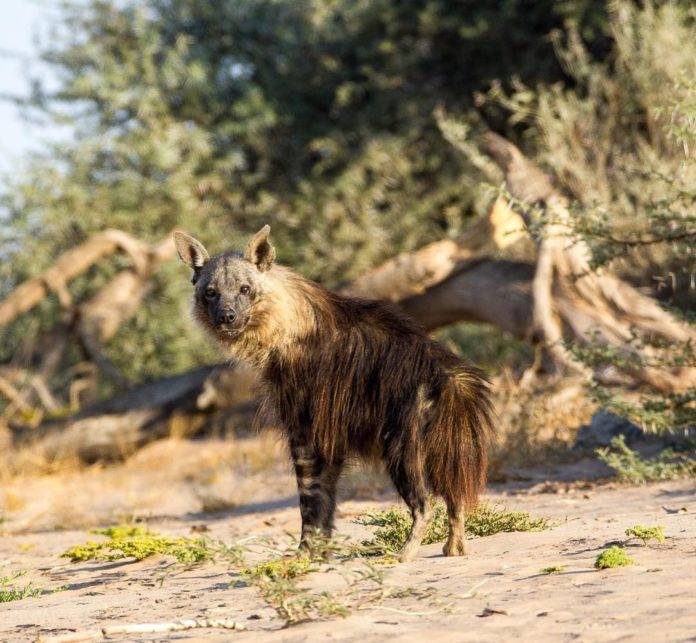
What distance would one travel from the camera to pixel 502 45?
15844 mm

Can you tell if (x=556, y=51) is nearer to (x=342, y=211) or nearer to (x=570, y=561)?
(x=342, y=211)

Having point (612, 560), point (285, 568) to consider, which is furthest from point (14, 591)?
point (612, 560)

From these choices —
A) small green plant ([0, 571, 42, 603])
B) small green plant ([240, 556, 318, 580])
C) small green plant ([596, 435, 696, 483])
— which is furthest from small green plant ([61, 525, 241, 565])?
small green plant ([596, 435, 696, 483])

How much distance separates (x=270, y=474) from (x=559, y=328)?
337 centimetres

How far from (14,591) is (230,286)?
209 centimetres

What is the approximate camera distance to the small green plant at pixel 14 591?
5762 mm

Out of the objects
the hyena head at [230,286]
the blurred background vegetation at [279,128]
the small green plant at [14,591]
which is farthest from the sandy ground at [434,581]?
the blurred background vegetation at [279,128]

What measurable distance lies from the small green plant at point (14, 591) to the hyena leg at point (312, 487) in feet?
4.95

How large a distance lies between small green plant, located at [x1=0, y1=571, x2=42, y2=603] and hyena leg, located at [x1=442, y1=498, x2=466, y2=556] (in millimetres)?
2261

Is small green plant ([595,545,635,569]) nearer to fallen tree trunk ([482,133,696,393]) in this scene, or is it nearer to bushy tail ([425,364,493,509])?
bushy tail ([425,364,493,509])

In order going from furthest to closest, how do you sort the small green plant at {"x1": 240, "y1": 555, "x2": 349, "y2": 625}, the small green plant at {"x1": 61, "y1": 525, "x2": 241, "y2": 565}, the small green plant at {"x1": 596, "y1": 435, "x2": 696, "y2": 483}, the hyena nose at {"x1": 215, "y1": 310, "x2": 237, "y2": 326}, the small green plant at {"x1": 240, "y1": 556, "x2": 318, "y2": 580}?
the small green plant at {"x1": 596, "y1": 435, "x2": 696, "y2": 483} < the hyena nose at {"x1": 215, "y1": 310, "x2": 237, "y2": 326} < the small green plant at {"x1": 61, "y1": 525, "x2": 241, "y2": 565} < the small green plant at {"x1": 240, "y1": 556, "x2": 318, "y2": 580} < the small green plant at {"x1": 240, "y1": 555, "x2": 349, "y2": 625}

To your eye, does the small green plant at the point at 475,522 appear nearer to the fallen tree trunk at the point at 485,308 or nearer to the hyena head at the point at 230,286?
the hyena head at the point at 230,286

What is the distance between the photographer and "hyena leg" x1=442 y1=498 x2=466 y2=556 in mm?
5609

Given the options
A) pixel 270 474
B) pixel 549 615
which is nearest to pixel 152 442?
pixel 270 474
